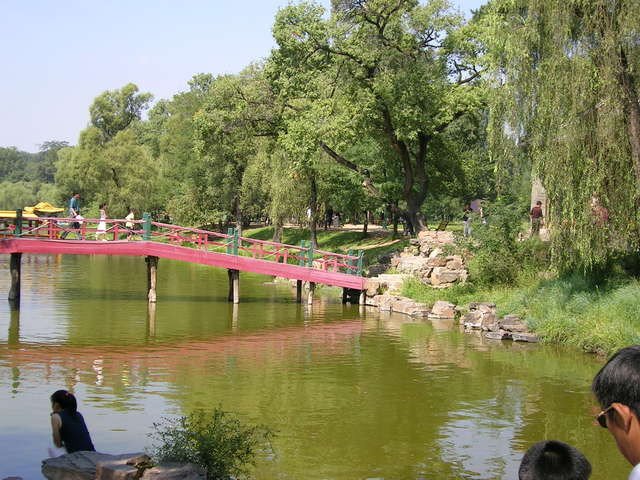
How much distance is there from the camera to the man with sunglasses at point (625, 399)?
3012mm

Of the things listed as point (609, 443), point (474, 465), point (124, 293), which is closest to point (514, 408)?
point (609, 443)

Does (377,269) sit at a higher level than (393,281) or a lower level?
higher

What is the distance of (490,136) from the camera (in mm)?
23672

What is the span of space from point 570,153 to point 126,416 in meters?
12.5

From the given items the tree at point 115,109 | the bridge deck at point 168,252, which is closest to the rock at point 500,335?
the bridge deck at point 168,252

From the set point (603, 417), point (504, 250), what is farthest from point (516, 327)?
point (603, 417)

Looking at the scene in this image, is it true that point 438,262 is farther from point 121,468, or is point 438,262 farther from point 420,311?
point 121,468

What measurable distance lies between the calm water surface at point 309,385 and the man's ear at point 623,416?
8721 mm

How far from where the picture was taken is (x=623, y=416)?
3.01m

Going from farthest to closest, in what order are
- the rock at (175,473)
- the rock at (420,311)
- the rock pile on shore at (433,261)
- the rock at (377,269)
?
the rock at (377,269) < the rock pile on shore at (433,261) < the rock at (420,311) < the rock at (175,473)

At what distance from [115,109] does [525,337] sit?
58.0 m

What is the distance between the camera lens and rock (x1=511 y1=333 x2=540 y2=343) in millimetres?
23188

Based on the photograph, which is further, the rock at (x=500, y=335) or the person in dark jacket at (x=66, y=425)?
the rock at (x=500, y=335)

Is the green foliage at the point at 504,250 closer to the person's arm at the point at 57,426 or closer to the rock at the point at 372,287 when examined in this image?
the rock at the point at 372,287
